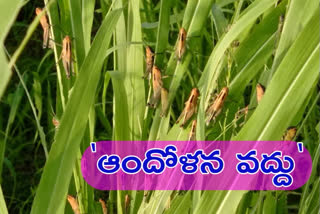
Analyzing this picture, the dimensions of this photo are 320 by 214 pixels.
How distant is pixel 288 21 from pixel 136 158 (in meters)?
0.38

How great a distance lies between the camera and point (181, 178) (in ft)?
2.90

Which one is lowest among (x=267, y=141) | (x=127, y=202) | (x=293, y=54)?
(x=127, y=202)

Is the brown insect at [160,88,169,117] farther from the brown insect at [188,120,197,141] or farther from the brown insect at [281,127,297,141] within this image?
the brown insect at [281,127,297,141]

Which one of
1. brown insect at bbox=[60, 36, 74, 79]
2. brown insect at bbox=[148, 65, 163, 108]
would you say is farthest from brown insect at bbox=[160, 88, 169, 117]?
brown insect at bbox=[60, 36, 74, 79]

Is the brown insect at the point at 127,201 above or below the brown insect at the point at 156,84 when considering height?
below

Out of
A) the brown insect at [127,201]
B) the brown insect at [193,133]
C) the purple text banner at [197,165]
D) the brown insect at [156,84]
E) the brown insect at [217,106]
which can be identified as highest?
the brown insect at [156,84]

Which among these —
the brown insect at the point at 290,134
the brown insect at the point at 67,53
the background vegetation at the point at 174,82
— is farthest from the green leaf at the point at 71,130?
the brown insect at the point at 290,134

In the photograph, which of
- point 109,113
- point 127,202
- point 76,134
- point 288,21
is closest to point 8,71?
point 76,134

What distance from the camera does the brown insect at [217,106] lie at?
2.61 feet

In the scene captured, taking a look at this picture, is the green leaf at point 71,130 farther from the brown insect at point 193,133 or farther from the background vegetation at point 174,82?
the brown insect at point 193,133

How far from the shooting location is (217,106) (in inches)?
32.0

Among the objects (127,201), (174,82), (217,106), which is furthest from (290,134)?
(127,201)

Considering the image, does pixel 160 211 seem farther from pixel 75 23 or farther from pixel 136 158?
pixel 75 23

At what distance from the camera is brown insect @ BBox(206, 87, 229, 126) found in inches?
31.4
